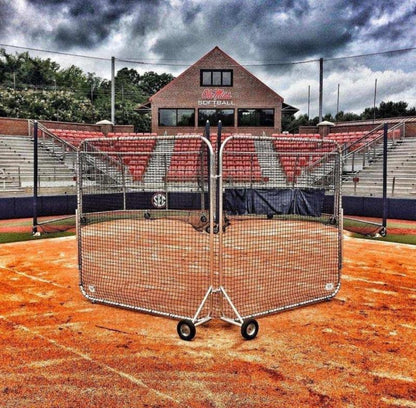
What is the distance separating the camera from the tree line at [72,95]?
47.4 metres

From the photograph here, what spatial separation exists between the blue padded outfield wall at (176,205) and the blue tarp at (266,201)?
0.45 ft

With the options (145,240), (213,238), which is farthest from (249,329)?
(145,240)

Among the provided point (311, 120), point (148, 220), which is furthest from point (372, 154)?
point (311, 120)

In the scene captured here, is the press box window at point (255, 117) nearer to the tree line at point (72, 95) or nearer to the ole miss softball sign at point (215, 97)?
the ole miss softball sign at point (215, 97)

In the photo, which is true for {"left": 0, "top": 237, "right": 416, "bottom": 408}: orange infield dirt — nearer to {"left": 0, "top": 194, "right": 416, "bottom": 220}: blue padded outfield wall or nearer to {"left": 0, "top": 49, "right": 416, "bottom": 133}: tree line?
{"left": 0, "top": 194, "right": 416, "bottom": 220}: blue padded outfield wall

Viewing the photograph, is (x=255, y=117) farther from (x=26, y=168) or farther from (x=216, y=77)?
(x=26, y=168)

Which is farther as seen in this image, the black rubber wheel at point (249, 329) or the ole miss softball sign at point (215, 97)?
the ole miss softball sign at point (215, 97)

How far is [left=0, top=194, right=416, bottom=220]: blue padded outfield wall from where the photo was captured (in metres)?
17.3

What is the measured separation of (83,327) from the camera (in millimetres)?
5543

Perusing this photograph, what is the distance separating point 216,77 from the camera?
35.8m

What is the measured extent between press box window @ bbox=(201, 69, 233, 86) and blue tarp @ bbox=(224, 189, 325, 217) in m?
20.9

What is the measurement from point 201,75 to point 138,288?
102 ft

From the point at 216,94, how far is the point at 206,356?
32.9 metres

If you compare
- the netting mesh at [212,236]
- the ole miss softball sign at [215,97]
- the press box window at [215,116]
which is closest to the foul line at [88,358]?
the netting mesh at [212,236]
